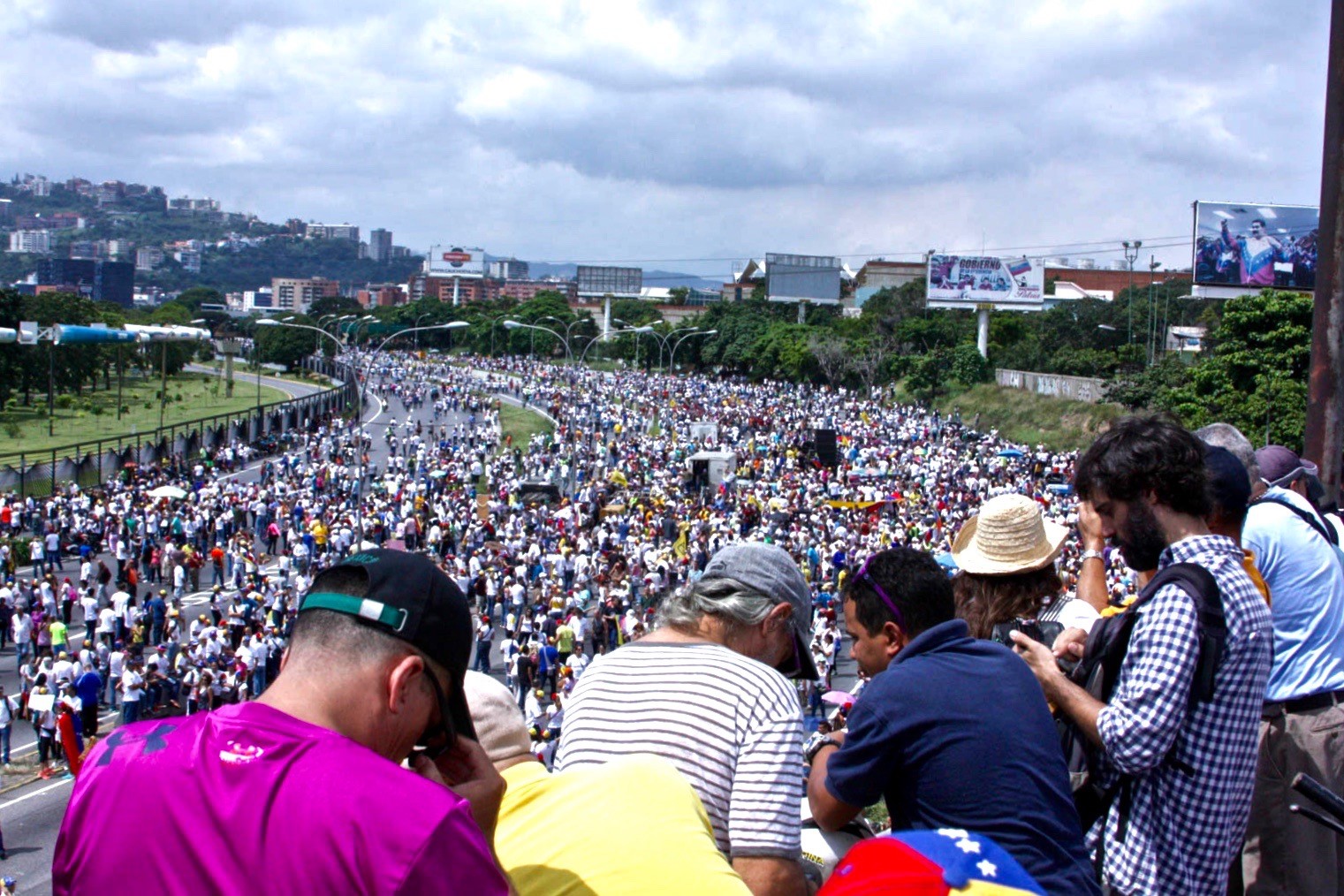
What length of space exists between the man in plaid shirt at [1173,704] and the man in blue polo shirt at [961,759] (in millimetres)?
222

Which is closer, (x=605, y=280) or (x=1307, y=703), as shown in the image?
(x=1307, y=703)

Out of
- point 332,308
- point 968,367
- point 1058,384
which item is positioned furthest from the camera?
point 332,308

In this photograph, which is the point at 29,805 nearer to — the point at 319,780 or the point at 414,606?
the point at 414,606

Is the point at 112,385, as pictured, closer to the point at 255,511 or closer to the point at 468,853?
the point at 255,511

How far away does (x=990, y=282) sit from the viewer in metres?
75.8

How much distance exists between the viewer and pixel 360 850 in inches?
61.1

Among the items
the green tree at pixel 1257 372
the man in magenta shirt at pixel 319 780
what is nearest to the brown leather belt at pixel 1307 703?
the man in magenta shirt at pixel 319 780

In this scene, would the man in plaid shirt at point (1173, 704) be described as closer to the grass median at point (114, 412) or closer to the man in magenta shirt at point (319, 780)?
the man in magenta shirt at point (319, 780)

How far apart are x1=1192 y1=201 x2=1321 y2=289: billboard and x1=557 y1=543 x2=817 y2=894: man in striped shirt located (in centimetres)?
4624

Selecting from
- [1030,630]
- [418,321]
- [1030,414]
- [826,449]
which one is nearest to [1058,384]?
[1030,414]

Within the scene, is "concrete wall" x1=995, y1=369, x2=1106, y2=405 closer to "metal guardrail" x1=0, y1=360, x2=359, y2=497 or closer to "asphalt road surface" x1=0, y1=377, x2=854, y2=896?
"metal guardrail" x1=0, y1=360, x2=359, y2=497

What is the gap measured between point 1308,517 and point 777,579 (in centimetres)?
179

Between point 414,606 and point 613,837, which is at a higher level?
point 414,606

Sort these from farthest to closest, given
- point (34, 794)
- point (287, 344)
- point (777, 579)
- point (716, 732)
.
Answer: point (287, 344), point (34, 794), point (777, 579), point (716, 732)
